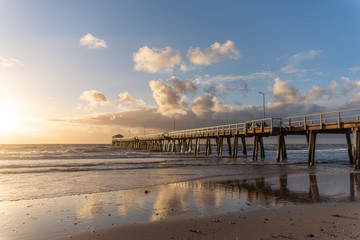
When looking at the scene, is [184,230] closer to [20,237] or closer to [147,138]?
[20,237]

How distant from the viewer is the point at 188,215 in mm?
6336

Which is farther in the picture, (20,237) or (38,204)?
(38,204)

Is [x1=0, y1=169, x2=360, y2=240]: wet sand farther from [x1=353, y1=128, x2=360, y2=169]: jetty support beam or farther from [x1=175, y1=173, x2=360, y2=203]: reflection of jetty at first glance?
[x1=353, y1=128, x2=360, y2=169]: jetty support beam

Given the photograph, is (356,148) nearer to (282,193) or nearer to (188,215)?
(282,193)

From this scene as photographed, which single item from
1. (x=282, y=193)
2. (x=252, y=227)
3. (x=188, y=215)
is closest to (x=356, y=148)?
(x=282, y=193)

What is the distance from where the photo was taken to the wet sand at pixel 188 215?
509cm

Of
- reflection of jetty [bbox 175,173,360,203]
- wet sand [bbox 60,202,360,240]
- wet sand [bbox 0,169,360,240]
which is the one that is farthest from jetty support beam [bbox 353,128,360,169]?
wet sand [bbox 60,202,360,240]

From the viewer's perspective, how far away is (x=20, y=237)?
5.04 m

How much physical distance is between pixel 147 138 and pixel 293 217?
209 ft

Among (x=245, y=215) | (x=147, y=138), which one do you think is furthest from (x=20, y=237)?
(x=147, y=138)

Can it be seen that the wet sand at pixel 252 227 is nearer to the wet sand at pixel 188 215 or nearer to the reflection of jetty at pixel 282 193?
the wet sand at pixel 188 215

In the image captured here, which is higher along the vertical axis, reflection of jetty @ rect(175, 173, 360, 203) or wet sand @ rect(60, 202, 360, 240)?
wet sand @ rect(60, 202, 360, 240)

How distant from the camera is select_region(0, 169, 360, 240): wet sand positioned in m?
5.09

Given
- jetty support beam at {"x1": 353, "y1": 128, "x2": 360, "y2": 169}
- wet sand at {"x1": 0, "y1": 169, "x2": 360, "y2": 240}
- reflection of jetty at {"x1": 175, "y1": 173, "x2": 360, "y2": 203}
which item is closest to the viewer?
wet sand at {"x1": 0, "y1": 169, "x2": 360, "y2": 240}
